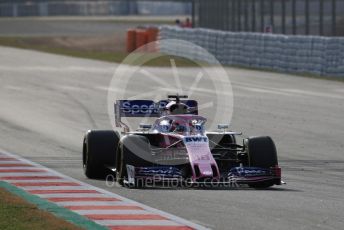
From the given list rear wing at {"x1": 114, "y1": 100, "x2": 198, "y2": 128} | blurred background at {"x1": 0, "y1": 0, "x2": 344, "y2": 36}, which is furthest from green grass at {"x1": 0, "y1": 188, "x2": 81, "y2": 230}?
blurred background at {"x1": 0, "y1": 0, "x2": 344, "y2": 36}

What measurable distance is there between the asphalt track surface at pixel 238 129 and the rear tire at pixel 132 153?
0.94ft

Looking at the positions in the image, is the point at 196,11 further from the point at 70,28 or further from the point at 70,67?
the point at 70,28

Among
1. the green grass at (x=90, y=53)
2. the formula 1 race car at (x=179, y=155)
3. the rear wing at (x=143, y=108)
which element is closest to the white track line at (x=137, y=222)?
Result: the formula 1 race car at (x=179, y=155)

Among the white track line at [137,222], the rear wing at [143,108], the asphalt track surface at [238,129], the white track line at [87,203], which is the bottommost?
the asphalt track surface at [238,129]

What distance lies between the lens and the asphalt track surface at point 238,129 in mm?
10750

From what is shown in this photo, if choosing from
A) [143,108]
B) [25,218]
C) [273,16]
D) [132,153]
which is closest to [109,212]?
[25,218]

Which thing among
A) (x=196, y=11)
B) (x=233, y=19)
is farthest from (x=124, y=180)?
(x=196, y=11)

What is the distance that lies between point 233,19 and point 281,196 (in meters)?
34.9

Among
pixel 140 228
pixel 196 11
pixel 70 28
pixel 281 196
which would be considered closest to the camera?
pixel 140 228

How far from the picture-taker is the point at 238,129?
20391 mm

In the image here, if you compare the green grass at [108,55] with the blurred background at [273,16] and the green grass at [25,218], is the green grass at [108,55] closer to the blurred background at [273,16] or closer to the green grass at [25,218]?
the blurred background at [273,16]

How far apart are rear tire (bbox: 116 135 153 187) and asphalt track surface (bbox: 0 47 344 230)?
0.29 m

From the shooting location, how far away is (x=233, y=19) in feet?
152

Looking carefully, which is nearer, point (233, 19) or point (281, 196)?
point (281, 196)
